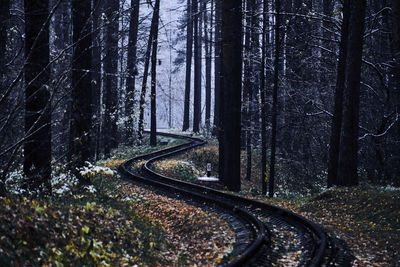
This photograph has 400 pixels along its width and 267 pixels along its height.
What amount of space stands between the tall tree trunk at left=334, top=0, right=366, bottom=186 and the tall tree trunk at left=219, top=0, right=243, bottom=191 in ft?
17.8

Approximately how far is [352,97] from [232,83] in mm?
5838

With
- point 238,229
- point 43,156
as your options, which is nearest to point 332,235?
point 238,229

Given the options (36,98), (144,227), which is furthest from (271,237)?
(36,98)

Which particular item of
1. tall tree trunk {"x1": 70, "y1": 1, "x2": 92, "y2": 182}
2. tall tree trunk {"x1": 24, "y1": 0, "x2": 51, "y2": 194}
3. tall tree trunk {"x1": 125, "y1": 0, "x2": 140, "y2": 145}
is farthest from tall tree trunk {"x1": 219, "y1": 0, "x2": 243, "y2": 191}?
tall tree trunk {"x1": 24, "y1": 0, "x2": 51, "y2": 194}

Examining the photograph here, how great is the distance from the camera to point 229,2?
19.3 m

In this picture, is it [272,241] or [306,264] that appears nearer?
[306,264]

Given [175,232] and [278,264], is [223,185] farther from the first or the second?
[278,264]

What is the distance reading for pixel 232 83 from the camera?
64.3ft

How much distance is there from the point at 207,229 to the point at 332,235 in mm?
3064

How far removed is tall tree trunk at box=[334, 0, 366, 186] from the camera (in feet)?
49.3

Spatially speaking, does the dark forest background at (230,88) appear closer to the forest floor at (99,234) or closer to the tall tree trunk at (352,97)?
the tall tree trunk at (352,97)

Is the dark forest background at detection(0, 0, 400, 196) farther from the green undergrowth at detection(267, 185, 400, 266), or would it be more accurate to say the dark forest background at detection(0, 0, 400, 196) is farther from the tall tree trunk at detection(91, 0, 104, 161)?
the green undergrowth at detection(267, 185, 400, 266)

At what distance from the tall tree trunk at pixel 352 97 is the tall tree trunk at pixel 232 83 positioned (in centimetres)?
544

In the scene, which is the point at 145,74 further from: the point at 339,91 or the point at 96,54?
the point at 96,54
